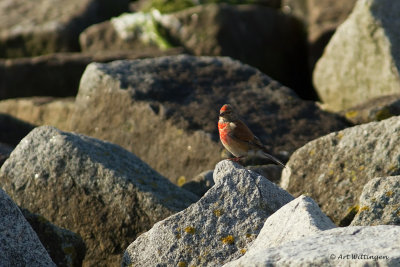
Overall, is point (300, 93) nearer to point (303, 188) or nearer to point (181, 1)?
point (181, 1)

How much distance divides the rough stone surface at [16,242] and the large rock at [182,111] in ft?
13.8

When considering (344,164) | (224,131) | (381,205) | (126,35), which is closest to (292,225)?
(381,205)

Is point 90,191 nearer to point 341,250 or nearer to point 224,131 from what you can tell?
point 224,131

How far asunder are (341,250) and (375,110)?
6563mm

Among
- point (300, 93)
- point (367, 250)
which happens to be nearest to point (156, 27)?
point (300, 93)

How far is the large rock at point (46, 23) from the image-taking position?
1673 cm

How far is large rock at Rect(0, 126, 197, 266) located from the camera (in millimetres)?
7652

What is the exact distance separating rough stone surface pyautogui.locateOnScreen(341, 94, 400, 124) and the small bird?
2.68 m

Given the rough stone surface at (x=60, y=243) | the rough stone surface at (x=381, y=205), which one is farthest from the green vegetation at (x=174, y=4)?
the rough stone surface at (x=381, y=205)

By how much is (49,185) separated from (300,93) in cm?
905

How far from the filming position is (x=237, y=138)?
876 cm

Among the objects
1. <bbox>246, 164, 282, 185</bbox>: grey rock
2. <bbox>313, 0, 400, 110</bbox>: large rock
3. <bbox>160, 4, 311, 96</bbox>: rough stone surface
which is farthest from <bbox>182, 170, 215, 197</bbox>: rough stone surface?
<bbox>160, 4, 311, 96</bbox>: rough stone surface

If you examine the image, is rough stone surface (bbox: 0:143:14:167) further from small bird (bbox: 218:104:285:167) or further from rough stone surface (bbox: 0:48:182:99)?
rough stone surface (bbox: 0:48:182:99)

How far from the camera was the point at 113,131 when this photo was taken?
1110 centimetres
